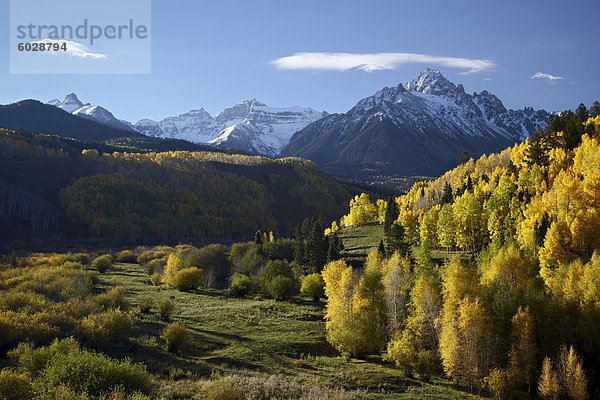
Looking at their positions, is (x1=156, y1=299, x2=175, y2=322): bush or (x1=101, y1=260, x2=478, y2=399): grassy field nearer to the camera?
(x1=101, y1=260, x2=478, y2=399): grassy field

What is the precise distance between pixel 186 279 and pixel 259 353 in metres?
47.1

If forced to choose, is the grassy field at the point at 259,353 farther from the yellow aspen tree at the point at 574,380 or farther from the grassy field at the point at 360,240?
the grassy field at the point at 360,240

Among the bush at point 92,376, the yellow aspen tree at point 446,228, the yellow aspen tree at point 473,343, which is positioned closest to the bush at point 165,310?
the bush at point 92,376

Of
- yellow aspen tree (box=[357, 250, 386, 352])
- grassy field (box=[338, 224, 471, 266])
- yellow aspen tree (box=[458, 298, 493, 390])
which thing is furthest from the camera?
grassy field (box=[338, 224, 471, 266])

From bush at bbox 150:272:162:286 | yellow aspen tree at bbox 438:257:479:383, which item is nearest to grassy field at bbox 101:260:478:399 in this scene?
yellow aspen tree at bbox 438:257:479:383

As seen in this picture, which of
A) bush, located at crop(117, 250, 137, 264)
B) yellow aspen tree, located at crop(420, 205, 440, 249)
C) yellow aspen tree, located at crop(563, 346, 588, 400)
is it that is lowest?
bush, located at crop(117, 250, 137, 264)

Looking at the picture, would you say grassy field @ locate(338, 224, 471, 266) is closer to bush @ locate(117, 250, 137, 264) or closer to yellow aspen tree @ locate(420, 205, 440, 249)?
yellow aspen tree @ locate(420, 205, 440, 249)

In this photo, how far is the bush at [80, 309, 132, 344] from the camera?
44.7 m

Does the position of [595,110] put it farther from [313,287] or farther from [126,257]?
[126,257]

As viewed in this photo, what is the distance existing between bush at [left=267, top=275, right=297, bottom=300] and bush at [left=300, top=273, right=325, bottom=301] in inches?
118

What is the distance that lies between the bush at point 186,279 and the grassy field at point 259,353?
12062 mm

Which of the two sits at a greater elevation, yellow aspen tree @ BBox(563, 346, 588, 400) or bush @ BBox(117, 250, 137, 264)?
yellow aspen tree @ BBox(563, 346, 588, 400)

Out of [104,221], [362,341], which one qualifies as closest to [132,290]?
[362,341]

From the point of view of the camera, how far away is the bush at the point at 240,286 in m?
89.8
